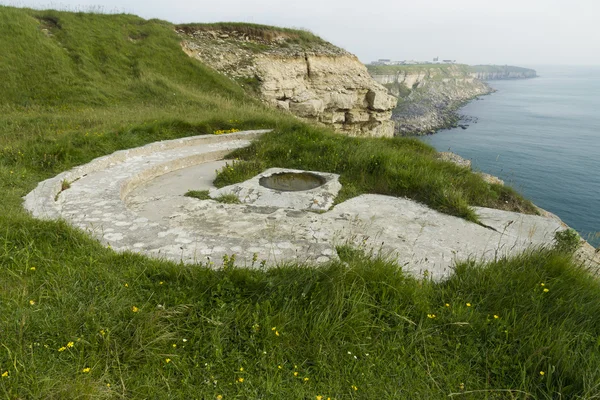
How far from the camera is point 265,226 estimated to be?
551 cm

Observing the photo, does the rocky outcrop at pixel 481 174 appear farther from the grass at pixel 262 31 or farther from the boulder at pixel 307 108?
the grass at pixel 262 31

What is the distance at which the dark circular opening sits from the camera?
728 centimetres

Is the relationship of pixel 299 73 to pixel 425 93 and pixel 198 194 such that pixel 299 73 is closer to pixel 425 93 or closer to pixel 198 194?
pixel 198 194

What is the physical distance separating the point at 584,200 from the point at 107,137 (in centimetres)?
2905

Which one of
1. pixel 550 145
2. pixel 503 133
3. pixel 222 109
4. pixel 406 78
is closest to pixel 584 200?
pixel 550 145

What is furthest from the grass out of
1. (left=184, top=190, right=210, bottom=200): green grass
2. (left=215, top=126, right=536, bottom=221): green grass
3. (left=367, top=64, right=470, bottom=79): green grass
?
(left=367, top=64, right=470, bottom=79): green grass

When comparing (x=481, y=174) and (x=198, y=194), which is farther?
(x=481, y=174)

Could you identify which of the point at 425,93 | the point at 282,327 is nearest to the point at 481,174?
the point at 282,327

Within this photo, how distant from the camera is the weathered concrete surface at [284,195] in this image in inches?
251

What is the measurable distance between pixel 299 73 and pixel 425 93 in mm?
91183

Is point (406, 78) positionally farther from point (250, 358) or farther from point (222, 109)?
point (250, 358)

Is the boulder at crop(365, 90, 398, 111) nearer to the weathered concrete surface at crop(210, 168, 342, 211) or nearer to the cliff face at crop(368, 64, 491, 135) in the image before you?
the weathered concrete surface at crop(210, 168, 342, 211)

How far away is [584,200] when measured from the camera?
84.1 feet

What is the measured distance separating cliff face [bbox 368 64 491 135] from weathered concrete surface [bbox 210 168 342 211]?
1941 inches
